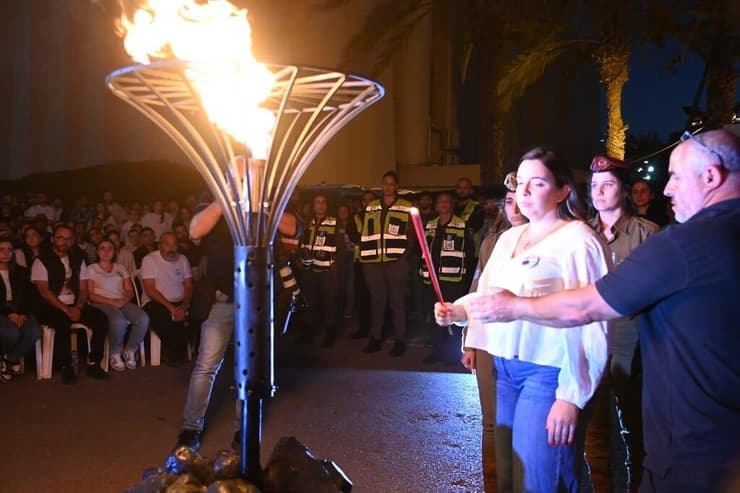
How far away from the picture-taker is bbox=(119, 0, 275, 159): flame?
2.81 meters

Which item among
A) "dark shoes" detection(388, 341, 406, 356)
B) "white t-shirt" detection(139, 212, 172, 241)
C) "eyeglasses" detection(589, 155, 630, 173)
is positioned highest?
"white t-shirt" detection(139, 212, 172, 241)

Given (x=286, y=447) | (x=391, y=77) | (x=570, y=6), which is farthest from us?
(x=391, y=77)

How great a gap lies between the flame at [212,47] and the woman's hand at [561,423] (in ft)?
4.95

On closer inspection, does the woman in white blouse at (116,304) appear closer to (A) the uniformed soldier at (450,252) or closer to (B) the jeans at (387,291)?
(B) the jeans at (387,291)

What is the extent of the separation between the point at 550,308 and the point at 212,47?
190 cm

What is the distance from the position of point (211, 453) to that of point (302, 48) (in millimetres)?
13592

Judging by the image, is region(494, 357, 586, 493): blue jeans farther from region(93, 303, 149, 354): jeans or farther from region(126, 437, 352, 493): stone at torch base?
region(93, 303, 149, 354): jeans

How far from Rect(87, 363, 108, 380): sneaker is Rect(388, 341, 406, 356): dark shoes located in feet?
10.6

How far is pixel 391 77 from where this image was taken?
62.3 feet

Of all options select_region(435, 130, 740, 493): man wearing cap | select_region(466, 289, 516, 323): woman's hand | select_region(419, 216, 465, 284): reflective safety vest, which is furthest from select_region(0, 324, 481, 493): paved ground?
select_region(435, 130, 740, 493): man wearing cap

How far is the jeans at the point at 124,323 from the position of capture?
310 inches

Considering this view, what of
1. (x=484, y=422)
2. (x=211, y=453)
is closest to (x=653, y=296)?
(x=484, y=422)

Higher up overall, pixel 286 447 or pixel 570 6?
pixel 570 6

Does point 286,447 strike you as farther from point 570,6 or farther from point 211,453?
point 570,6
